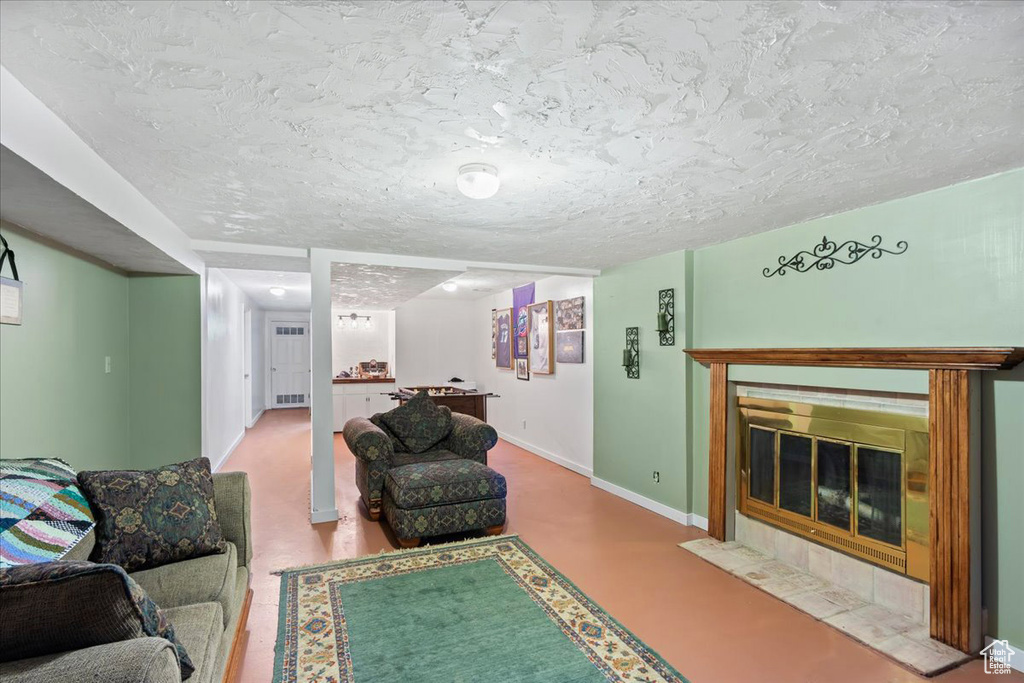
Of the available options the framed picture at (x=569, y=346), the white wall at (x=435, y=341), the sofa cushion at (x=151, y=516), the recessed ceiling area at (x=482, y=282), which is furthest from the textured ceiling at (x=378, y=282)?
the sofa cushion at (x=151, y=516)

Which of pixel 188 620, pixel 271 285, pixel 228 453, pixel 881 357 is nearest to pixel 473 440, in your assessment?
pixel 188 620

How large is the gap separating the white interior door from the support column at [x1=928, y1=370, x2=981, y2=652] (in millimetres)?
10856

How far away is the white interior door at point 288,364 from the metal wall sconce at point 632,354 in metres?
8.50

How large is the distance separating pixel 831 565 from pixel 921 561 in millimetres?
521

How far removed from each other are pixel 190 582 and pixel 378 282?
152 inches

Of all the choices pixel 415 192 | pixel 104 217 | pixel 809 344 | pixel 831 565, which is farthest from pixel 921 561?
pixel 104 217

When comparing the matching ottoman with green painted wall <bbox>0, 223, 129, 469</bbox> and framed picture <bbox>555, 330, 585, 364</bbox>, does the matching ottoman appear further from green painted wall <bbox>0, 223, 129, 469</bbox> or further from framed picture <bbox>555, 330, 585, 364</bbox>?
framed picture <bbox>555, 330, 585, 364</bbox>

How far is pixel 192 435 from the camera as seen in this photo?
433 centimetres

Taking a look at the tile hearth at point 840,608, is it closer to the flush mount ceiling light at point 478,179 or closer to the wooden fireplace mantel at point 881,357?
the wooden fireplace mantel at point 881,357

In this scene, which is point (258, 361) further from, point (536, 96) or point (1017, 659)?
point (1017, 659)

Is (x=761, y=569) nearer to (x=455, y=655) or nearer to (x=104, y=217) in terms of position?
(x=455, y=655)

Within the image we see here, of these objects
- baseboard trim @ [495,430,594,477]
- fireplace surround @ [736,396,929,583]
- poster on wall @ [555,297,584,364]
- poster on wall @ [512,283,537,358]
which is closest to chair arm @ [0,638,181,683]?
fireplace surround @ [736,396,929,583]

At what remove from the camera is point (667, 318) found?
4.17 metres

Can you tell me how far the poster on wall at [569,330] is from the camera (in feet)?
18.5
